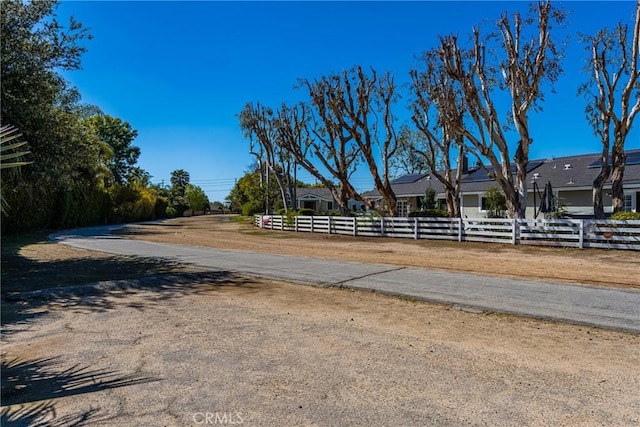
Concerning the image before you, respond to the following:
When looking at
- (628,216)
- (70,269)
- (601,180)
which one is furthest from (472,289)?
(601,180)

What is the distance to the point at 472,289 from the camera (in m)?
7.32

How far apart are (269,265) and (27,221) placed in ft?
70.4

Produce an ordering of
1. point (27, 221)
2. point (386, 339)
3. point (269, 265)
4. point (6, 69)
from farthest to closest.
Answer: point (27, 221) → point (269, 265) → point (6, 69) → point (386, 339)

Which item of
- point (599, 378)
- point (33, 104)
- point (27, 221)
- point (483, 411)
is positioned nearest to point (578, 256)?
point (599, 378)

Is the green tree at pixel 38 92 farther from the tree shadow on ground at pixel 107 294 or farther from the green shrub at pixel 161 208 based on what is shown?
the green shrub at pixel 161 208

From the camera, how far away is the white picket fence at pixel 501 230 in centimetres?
1359

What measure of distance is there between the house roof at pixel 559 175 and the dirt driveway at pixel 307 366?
17.4 meters

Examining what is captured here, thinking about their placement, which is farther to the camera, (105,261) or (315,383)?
(105,261)

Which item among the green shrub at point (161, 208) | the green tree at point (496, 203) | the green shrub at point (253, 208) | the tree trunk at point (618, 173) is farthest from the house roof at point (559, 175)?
the green shrub at point (161, 208)

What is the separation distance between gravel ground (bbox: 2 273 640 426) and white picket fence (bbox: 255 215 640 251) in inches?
420

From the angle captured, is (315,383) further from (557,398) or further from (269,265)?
(269,265)

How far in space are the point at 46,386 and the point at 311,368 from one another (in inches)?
86.9

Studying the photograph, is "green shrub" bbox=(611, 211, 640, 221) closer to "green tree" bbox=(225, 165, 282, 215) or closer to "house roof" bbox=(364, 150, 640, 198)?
"house roof" bbox=(364, 150, 640, 198)

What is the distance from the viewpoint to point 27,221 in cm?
2488
